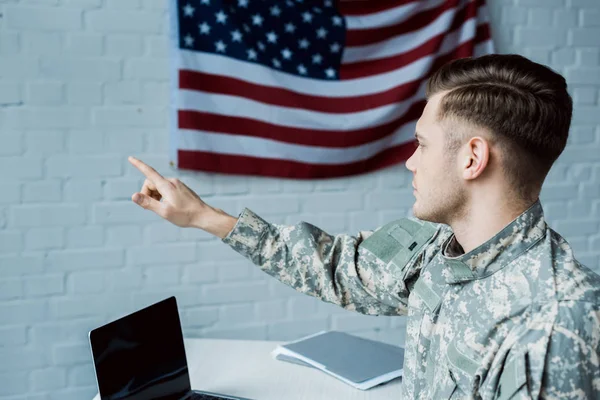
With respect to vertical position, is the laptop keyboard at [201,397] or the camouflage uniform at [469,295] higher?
the camouflage uniform at [469,295]

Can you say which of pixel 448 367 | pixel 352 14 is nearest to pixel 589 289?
pixel 448 367

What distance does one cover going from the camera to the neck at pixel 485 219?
1065 mm

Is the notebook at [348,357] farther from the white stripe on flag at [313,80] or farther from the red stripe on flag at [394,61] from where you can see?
the red stripe on flag at [394,61]

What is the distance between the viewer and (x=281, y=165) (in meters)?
2.35

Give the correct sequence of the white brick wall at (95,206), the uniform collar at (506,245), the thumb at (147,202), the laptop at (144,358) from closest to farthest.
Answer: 1. the uniform collar at (506,245)
2. the laptop at (144,358)
3. the thumb at (147,202)
4. the white brick wall at (95,206)

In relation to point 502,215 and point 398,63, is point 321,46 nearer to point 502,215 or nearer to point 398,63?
point 398,63

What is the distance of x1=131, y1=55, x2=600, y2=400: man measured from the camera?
902 mm

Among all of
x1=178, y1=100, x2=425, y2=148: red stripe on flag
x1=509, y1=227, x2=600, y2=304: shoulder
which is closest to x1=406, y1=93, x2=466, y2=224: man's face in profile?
x1=509, y1=227, x2=600, y2=304: shoulder

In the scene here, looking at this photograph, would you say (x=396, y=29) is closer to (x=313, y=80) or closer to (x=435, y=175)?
(x=313, y=80)

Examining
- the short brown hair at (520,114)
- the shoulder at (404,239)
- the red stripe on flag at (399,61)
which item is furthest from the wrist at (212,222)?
the red stripe on flag at (399,61)

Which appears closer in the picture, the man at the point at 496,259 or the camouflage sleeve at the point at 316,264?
the man at the point at 496,259

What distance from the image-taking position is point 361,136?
2.43 m

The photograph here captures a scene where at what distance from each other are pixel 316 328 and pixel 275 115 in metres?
0.82

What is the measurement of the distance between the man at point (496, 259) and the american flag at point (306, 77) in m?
0.94
